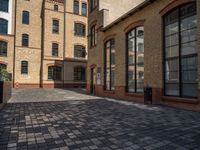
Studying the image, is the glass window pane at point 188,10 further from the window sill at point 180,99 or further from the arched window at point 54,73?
the arched window at point 54,73

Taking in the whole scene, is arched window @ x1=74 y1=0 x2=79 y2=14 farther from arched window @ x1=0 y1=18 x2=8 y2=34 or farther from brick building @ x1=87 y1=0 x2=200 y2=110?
brick building @ x1=87 y1=0 x2=200 y2=110

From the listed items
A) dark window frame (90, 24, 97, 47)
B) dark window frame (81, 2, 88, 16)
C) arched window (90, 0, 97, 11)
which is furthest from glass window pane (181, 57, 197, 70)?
dark window frame (81, 2, 88, 16)

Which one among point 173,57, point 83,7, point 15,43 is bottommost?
point 173,57

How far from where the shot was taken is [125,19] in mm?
13867

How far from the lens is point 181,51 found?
9.52 metres

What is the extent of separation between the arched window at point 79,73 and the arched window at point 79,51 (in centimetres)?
229

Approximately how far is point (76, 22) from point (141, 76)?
22.2 m

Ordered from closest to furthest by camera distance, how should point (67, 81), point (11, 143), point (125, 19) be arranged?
point (11, 143)
point (125, 19)
point (67, 81)

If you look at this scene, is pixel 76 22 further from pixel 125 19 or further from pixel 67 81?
pixel 125 19

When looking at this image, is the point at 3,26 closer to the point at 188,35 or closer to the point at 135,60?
the point at 135,60

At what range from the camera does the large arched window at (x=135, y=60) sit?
12.5 meters

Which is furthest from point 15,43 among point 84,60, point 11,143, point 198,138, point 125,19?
point 198,138

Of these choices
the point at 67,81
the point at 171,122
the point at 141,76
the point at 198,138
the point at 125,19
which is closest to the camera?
the point at 198,138

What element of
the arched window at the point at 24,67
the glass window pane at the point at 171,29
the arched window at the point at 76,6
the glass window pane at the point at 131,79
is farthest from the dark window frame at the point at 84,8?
the glass window pane at the point at 171,29
